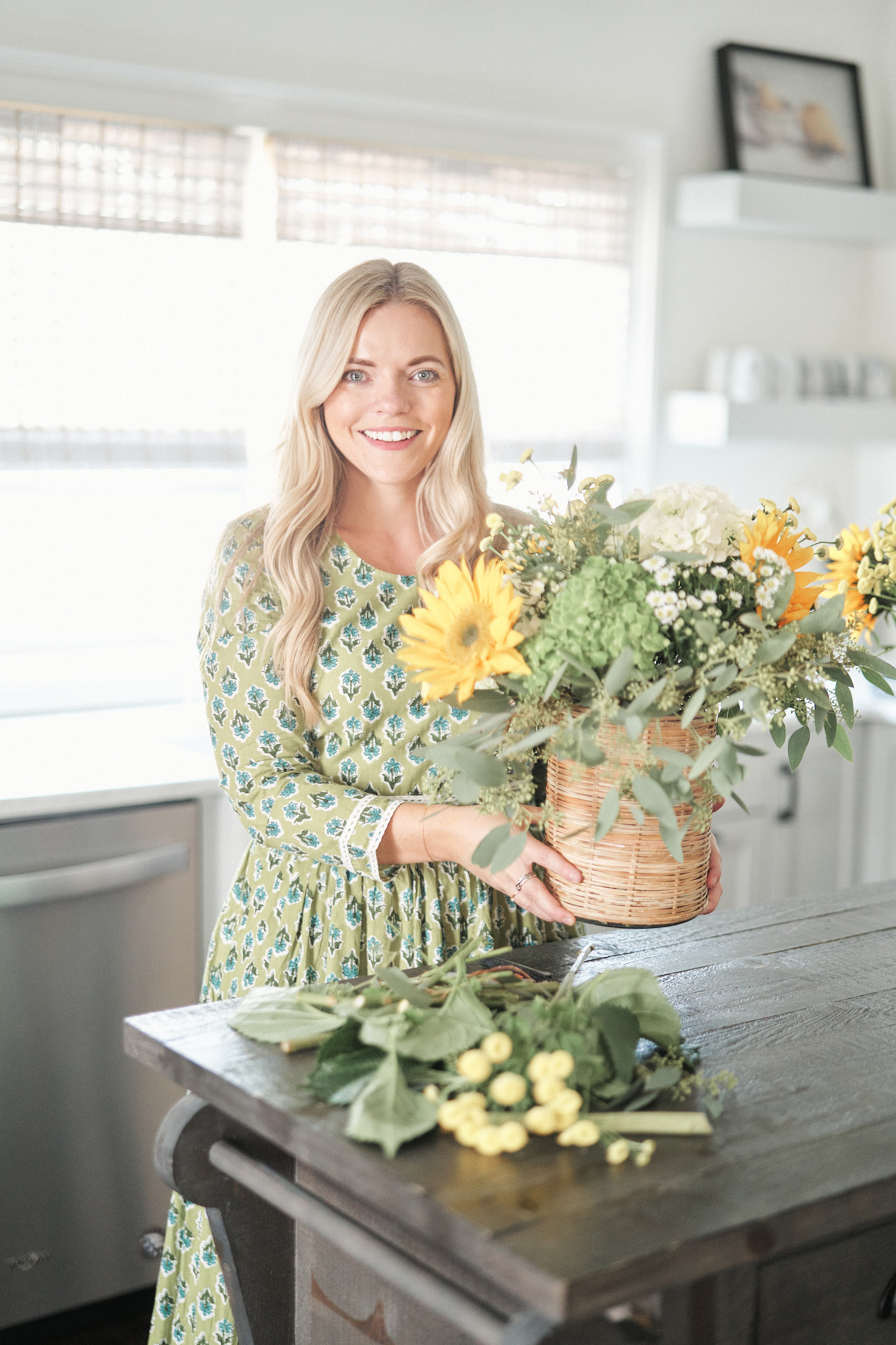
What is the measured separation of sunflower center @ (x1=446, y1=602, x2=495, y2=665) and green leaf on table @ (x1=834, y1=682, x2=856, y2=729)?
0.39 meters

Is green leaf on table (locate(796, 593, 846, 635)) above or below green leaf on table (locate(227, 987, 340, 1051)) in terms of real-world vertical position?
above

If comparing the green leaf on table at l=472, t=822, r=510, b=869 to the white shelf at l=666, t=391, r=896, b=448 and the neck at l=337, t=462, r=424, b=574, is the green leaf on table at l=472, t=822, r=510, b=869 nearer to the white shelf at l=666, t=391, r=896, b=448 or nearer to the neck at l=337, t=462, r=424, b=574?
the neck at l=337, t=462, r=424, b=574

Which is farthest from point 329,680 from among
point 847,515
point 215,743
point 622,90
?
point 847,515

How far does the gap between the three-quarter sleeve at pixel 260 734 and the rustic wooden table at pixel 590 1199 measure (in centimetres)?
34

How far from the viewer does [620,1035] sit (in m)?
1.21

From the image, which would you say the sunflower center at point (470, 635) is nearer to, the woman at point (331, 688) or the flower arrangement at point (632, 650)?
the flower arrangement at point (632, 650)

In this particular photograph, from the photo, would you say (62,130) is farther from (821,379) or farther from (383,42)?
(821,379)

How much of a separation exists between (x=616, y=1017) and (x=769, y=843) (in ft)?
8.36

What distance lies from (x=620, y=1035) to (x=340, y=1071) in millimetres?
239

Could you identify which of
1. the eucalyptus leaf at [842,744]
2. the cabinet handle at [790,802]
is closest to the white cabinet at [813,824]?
the cabinet handle at [790,802]

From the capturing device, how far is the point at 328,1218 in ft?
4.04

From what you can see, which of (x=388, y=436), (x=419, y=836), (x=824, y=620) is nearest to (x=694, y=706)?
(x=824, y=620)

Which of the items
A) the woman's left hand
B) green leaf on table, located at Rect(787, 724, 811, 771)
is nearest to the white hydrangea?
green leaf on table, located at Rect(787, 724, 811, 771)

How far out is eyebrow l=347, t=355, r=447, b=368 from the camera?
1.91 metres
